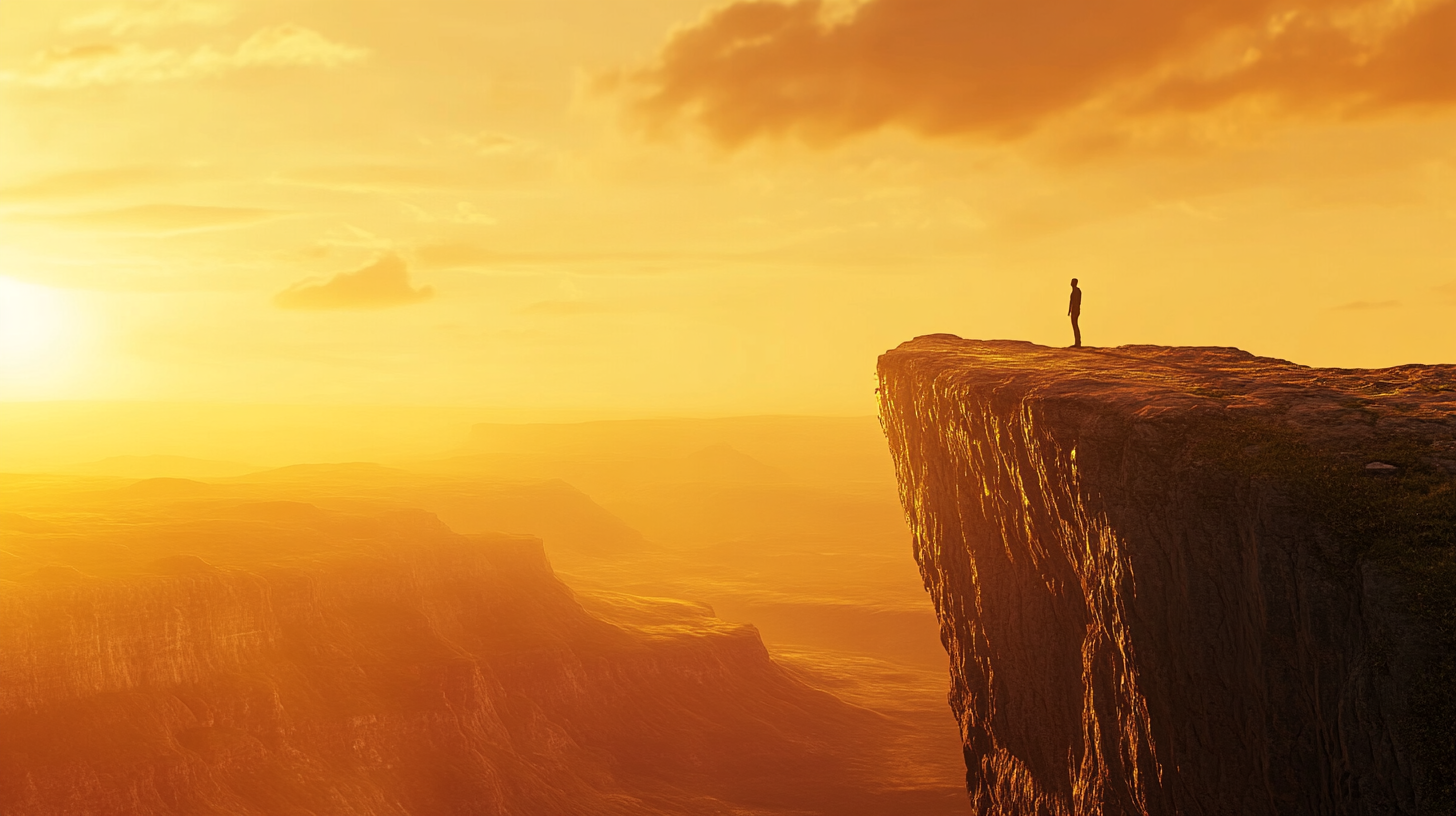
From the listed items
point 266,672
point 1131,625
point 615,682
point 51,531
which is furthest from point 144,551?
point 1131,625

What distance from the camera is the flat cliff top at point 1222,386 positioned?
33750 mm

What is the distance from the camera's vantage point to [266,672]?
106 metres

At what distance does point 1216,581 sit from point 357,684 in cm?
10271

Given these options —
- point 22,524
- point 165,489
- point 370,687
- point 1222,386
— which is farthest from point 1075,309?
point 165,489

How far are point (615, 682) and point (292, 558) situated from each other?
152ft

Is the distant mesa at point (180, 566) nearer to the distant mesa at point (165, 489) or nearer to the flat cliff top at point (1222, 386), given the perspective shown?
the distant mesa at point (165, 489)

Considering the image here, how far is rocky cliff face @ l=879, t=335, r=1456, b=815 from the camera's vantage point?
26.7 metres

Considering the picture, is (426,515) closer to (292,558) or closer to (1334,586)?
(292,558)

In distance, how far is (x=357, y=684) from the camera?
11250cm

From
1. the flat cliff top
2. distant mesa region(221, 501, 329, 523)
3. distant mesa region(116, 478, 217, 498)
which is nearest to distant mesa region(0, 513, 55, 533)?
distant mesa region(221, 501, 329, 523)

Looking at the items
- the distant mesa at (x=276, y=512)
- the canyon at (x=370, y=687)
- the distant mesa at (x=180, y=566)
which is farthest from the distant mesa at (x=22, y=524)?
the distant mesa at (x=276, y=512)

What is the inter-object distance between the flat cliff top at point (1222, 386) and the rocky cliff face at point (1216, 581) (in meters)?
0.17

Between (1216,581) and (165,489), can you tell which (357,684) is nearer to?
(165,489)

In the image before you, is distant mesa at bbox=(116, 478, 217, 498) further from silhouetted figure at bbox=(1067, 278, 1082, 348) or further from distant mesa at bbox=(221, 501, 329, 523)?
silhouetted figure at bbox=(1067, 278, 1082, 348)
